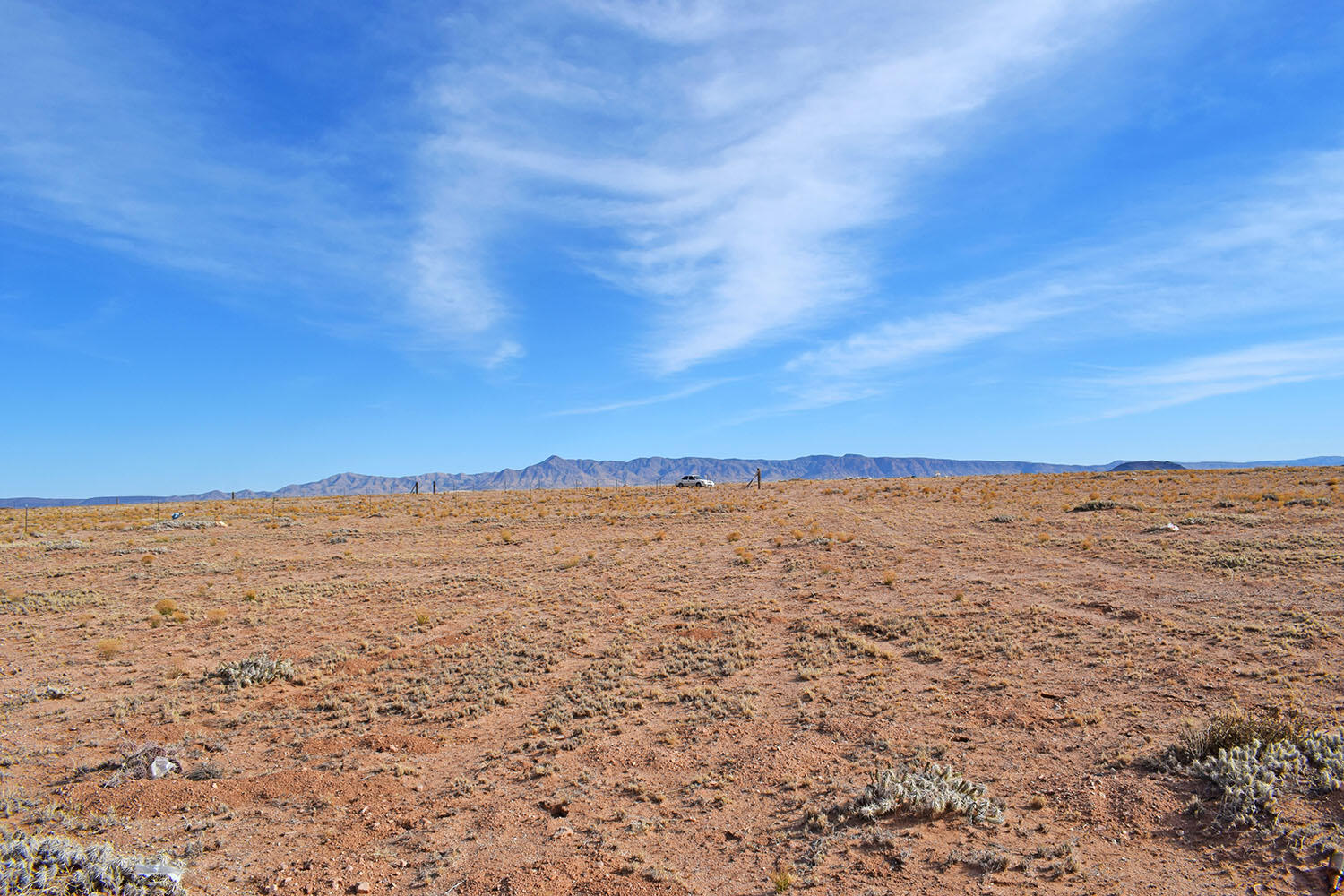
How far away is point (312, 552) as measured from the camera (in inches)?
1100

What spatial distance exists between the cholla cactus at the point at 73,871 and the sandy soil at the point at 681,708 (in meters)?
0.50

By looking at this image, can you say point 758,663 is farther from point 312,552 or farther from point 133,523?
point 133,523

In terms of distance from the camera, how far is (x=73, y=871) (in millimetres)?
5898

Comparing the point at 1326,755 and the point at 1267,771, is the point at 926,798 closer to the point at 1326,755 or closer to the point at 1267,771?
the point at 1267,771

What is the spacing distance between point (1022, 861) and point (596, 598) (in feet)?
44.3

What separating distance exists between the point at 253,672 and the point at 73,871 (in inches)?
289

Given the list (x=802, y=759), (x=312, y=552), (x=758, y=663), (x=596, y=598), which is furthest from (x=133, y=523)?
(x=802, y=759)

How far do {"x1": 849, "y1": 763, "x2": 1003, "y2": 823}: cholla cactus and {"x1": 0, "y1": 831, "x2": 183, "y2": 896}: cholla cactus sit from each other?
698cm

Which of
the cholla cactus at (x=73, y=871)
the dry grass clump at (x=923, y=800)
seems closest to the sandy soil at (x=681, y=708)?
the dry grass clump at (x=923, y=800)

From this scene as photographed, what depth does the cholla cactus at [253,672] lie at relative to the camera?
12539 millimetres

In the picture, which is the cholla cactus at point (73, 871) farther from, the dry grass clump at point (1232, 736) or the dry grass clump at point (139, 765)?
the dry grass clump at point (1232, 736)

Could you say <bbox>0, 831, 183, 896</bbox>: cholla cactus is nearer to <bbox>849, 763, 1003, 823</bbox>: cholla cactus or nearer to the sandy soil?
the sandy soil

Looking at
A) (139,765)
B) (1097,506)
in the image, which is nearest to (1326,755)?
(139,765)

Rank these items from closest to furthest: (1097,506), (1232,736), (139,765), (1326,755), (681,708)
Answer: (1326,755), (1232,736), (139,765), (681,708), (1097,506)
